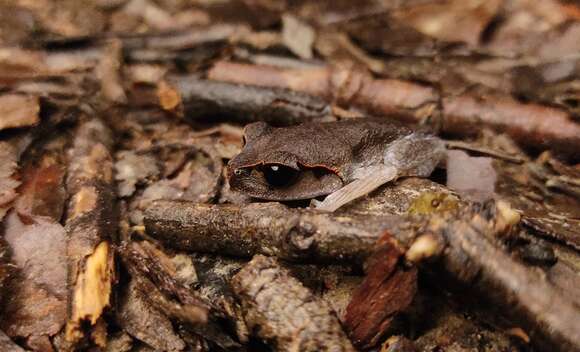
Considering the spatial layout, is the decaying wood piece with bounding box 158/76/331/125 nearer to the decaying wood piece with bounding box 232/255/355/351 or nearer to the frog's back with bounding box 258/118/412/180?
the frog's back with bounding box 258/118/412/180

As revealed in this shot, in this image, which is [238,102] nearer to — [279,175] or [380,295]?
[279,175]

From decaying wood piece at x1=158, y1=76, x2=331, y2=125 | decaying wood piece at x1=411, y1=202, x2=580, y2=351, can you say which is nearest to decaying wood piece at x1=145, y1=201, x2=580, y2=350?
decaying wood piece at x1=411, y1=202, x2=580, y2=351

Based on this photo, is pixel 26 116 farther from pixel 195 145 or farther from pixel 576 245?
pixel 576 245

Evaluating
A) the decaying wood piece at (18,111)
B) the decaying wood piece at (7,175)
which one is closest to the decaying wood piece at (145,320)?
the decaying wood piece at (7,175)

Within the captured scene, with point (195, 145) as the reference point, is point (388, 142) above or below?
above

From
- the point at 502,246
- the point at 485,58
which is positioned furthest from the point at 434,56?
the point at 502,246

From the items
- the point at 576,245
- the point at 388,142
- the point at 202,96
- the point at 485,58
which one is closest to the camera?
the point at 576,245

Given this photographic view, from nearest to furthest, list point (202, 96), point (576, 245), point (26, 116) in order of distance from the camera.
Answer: point (576, 245), point (26, 116), point (202, 96)
